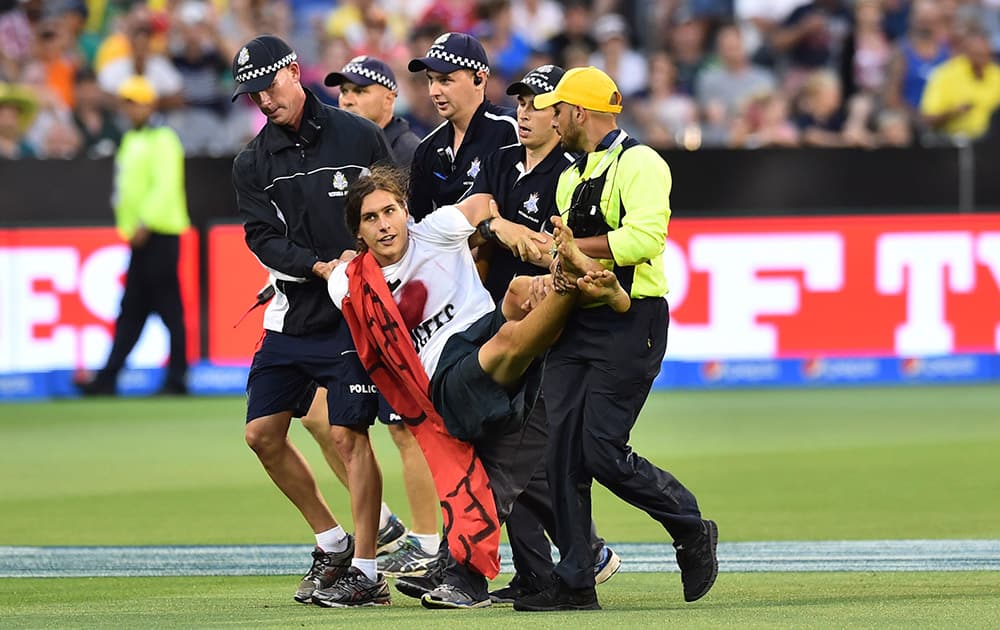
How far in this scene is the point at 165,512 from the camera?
1113 centimetres

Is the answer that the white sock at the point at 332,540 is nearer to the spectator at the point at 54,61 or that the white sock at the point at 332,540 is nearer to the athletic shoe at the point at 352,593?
the athletic shoe at the point at 352,593

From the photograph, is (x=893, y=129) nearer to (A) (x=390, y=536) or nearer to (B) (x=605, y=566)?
(A) (x=390, y=536)

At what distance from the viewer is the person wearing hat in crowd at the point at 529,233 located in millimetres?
7918

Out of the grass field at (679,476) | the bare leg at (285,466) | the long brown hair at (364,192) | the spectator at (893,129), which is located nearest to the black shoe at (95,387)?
the grass field at (679,476)

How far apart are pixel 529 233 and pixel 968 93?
12851 mm

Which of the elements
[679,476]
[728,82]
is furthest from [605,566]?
[728,82]

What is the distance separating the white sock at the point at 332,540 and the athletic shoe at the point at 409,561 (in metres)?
0.75

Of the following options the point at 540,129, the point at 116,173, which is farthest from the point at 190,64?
the point at 540,129

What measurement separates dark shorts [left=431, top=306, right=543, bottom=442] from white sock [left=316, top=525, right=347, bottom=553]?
0.93 meters

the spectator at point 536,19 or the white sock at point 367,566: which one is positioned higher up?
the spectator at point 536,19

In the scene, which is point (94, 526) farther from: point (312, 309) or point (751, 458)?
point (751, 458)

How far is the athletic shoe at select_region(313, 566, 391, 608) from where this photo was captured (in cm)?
791

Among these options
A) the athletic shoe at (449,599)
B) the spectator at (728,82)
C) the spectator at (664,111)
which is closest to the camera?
the athletic shoe at (449,599)

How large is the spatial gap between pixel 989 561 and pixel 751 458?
4425 millimetres
